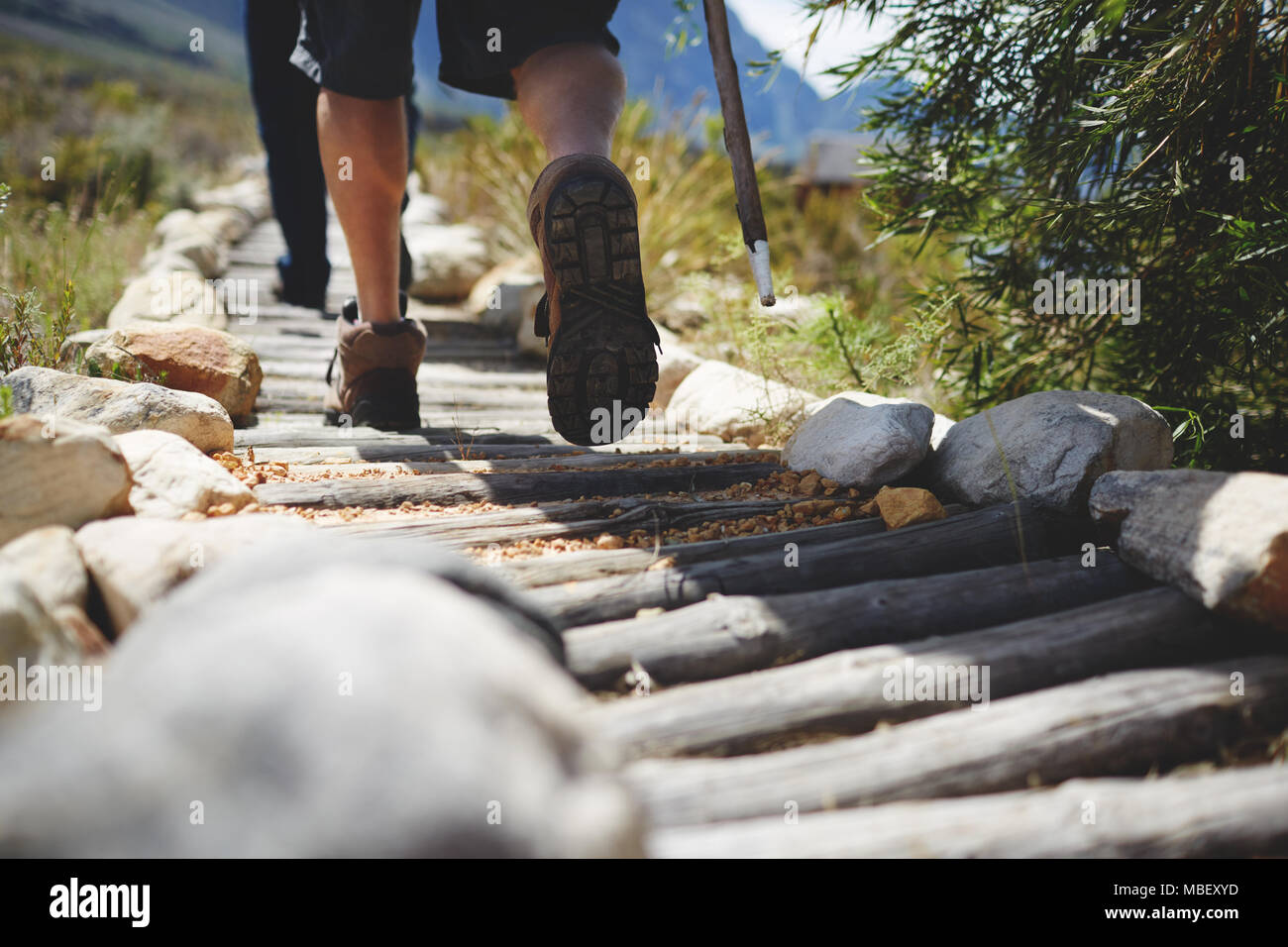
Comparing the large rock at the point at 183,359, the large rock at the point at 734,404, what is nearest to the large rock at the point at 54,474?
the large rock at the point at 183,359

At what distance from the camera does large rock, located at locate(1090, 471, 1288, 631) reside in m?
1.36

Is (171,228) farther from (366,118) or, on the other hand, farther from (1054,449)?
(1054,449)

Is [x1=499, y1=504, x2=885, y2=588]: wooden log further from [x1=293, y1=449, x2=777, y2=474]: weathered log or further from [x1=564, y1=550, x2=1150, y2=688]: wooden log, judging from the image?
[x1=293, y1=449, x2=777, y2=474]: weathered log

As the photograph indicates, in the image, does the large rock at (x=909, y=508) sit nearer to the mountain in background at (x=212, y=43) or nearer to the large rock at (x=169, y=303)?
the mountain in background at (x=212, y=43)

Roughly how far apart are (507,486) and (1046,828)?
142 centimetres

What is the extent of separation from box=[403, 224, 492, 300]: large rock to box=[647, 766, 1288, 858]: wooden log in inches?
200

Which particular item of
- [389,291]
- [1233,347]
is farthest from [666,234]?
[1233,347]

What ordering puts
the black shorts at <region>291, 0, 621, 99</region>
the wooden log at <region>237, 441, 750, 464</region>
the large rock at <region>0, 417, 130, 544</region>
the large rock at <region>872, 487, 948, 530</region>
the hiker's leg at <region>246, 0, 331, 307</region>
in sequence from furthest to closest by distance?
the hiker's leg at <region>246, 0, 331, 307</region> < the wooden log at <region>237, 441, 750, 464</region> < the black shorts at <region>291, 0, 621, 99</region> < the large rock at <region>872, 487, 948, 530</region> < the large rock at <region>0, 417, 130, 544</region>

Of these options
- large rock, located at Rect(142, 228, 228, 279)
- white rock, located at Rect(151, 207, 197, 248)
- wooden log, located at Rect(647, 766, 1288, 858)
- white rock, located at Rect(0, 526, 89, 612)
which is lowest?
wooden log, located at Rect(647, 766, 1288, 858)

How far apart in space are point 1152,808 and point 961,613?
524 millimetres

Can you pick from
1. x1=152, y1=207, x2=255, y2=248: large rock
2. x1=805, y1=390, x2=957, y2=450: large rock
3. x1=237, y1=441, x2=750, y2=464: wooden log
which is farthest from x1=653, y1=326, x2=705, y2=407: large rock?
x1=152, y1=207, x2=255, y2=248: large rock
